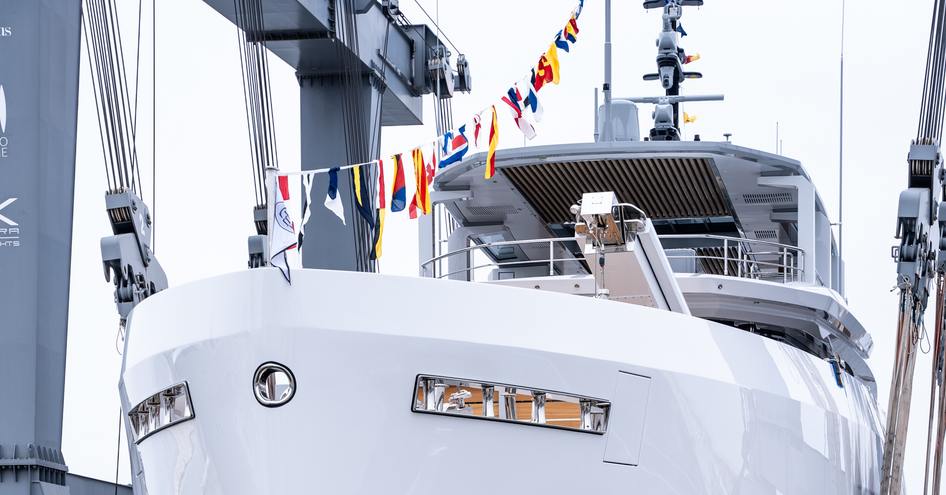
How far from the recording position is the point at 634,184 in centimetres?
1322

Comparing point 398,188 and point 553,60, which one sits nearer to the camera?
point 398,188

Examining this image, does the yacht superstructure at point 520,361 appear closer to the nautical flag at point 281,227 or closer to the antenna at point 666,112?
the nautical flag at point 281,227

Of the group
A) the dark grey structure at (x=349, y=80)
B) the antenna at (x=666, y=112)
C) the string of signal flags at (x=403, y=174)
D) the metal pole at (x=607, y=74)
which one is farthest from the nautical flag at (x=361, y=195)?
the dark grey structure at (x=349, y=80)

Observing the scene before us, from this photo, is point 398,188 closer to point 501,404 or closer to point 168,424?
point 501,404

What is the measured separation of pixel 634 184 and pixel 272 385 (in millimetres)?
5196

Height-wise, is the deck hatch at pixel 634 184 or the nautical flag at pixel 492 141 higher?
the nautical flag at pixel 492 141

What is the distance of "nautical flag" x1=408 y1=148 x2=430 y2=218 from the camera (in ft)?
34.5

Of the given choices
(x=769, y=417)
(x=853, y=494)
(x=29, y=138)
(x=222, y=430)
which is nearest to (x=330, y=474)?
(x=222, y=430)

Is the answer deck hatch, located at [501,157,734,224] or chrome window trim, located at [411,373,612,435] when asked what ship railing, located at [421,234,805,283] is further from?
chrome window trim, located at [411,373,612,435]

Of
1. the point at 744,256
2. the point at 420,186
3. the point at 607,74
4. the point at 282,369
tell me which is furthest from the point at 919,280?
the point at 282,369

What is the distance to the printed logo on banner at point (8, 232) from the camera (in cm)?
1366

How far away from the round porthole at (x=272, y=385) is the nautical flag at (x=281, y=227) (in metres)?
0.54

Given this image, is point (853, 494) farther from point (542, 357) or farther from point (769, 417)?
point (542, 357)

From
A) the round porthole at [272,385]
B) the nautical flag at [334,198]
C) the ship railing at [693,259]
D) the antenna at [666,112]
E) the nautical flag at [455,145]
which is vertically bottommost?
the round porthole at [272,385]
